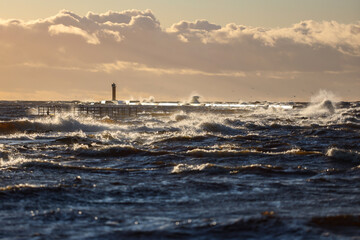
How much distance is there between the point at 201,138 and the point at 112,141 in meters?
6.42

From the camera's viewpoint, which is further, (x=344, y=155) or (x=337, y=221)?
(x=344, y=155)

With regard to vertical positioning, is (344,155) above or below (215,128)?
above

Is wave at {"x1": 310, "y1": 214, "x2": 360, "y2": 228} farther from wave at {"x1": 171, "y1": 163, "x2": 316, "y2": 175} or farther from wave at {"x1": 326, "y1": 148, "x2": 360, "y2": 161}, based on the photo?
wave at {"x1": 326, "y1": 148, "x2": 360, "y2": 161}

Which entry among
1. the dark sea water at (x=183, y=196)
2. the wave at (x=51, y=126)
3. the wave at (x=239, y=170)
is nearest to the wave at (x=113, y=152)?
the dark sea water at (x=183, y=196)

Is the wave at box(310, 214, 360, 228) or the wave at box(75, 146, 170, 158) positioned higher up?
the wave at box(310, 214, 360, 228)

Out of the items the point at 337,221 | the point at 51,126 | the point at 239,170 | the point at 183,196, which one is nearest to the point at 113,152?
the point at 239,170

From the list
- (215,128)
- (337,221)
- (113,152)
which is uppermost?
(337,221)

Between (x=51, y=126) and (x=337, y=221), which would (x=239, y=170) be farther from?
(x=51, y=126)

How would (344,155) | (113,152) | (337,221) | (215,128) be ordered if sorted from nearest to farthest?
(337,221), (344,155), (113,152), (215,128)

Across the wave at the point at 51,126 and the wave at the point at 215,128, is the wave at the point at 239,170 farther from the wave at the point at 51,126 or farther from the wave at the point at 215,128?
the wave at the point at 51,126

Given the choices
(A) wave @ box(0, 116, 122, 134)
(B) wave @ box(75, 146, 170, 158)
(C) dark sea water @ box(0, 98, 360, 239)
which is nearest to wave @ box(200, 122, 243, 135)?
(A) wave @ box(0, 116, 122, 134)

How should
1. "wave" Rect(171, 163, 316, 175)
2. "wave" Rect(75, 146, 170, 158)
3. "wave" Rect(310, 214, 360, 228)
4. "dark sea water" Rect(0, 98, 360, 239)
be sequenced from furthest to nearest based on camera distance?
"wave" Rect(75, 146, 170, 158), "wave" Rect(171, 163, 316, 175), "wave" Rect(310, 214, 360, 228), "dark sea water" Rect(0, 98, 360, 239)

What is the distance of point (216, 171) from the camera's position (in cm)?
1912

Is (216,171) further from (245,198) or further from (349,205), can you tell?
(349,205)
